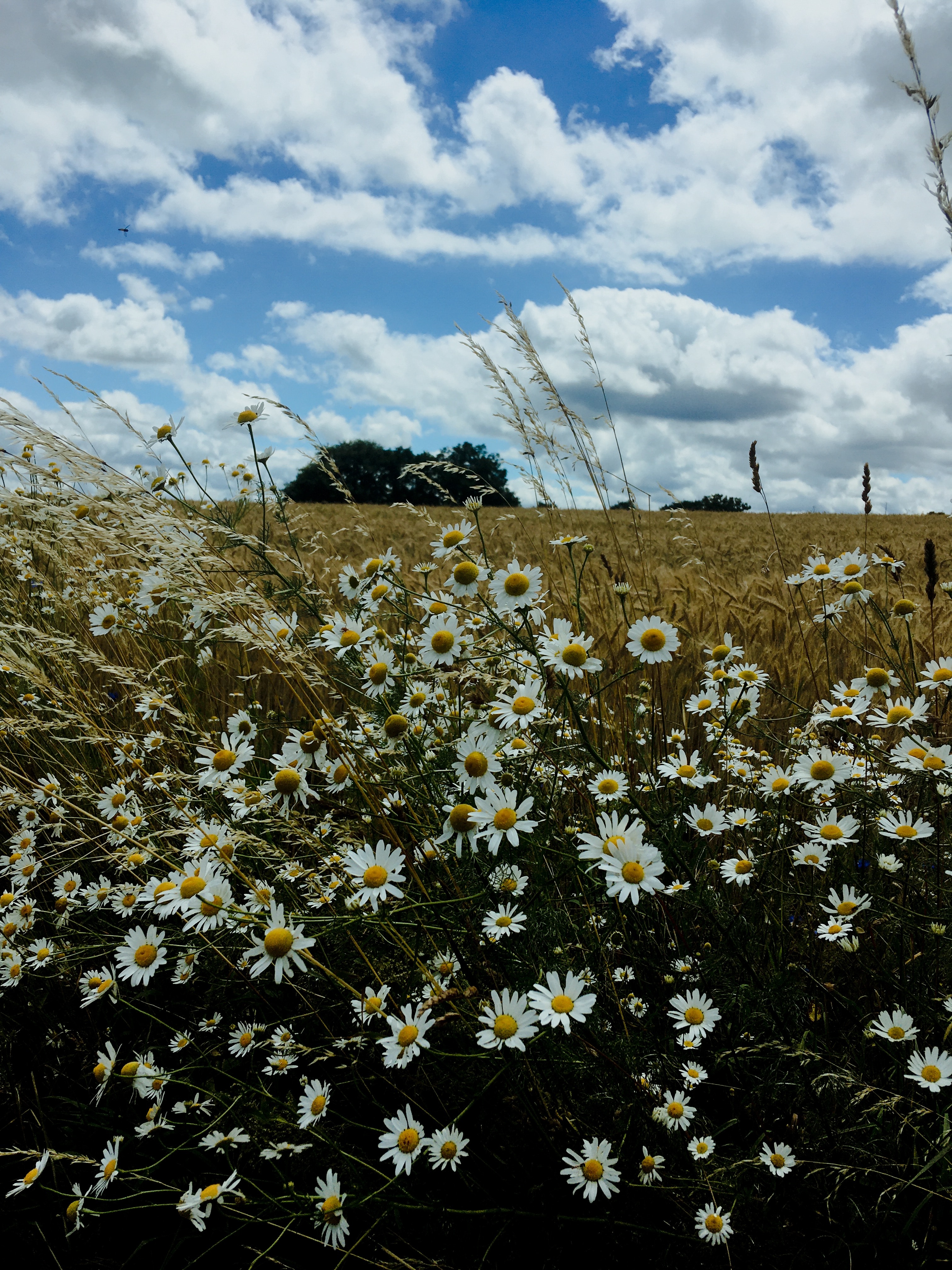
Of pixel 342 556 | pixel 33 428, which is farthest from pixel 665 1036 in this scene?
pixel 342 556

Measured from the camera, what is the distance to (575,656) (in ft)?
5.45

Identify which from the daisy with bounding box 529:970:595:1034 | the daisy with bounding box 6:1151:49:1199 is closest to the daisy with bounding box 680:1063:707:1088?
the daisy with bounding box 529:970:595:1034

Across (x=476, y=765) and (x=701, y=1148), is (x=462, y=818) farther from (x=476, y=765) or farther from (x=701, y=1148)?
(x=701, y=1148)

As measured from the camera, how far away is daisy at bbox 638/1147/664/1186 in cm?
129

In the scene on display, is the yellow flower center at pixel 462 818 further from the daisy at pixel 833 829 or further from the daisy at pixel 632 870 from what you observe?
the daisy at pixel 833 829

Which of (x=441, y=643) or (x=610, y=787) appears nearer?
(x=610, y=787)

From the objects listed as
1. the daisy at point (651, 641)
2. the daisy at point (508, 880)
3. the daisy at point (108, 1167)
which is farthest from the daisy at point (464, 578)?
the daisy at point (108, 1167)

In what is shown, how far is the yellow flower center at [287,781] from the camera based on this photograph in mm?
1647

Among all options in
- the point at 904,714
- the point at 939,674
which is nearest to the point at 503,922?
the point at 904,714

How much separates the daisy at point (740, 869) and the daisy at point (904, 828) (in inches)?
13.2

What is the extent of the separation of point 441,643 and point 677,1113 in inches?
44.0

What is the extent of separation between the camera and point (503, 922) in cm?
145

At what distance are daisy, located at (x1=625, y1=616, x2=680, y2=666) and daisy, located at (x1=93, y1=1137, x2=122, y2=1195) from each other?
62.2 inches

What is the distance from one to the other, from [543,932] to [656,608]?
2.23 m
